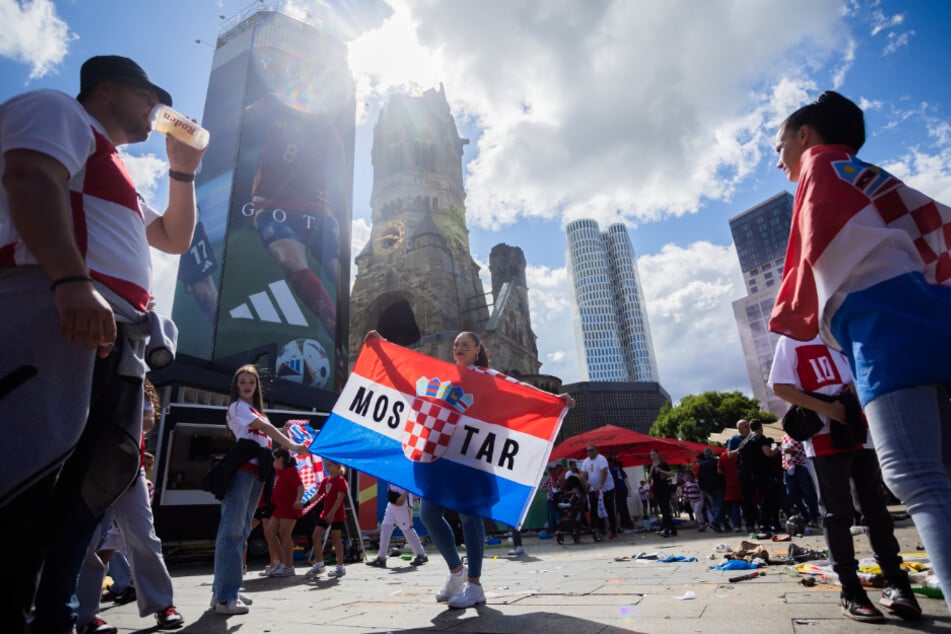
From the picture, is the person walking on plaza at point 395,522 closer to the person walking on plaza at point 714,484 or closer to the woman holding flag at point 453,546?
the woman holding flag at point 453,546

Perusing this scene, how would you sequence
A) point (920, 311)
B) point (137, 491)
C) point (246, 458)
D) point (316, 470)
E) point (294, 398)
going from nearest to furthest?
point (920, 311)
point (137, 491)
point (246, 458)
point (316, 470)
point (294, 398)

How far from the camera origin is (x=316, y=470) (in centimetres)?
935

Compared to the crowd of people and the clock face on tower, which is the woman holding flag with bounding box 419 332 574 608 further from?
the clock face on tower

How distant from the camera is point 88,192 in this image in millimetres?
A: 1670

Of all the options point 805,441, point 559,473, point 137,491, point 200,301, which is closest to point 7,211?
point 137,491

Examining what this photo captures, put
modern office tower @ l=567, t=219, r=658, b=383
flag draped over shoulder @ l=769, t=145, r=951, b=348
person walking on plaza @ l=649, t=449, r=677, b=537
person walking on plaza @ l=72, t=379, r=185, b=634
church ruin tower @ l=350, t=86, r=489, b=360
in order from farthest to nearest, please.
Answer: modern office tower @ l=567, t=219, r=658, b=383
church ruin tower @ l=350, t=86, r=489, b=360
person walking on plaza @ l=649, t=449, r=677, b=537
person walking on plaza @ l=72, t=379, r=185, b=634
flag draped over shoulder @ l=769, t=145, r=951, b=348

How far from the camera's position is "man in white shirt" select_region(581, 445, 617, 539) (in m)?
11.5

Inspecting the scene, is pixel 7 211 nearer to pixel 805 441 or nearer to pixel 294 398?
pixel 805 441

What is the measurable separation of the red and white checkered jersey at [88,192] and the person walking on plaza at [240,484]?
2.21 metres

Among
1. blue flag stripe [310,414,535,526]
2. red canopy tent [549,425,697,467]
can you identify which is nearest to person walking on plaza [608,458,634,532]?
red canopy tent [549,425,697,467]

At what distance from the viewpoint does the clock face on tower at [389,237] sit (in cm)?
3662

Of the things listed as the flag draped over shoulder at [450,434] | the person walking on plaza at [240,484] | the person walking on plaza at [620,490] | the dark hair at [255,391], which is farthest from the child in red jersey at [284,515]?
the person walking on plaza at [620,490]

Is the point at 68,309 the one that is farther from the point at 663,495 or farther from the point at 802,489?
the point at 663,495

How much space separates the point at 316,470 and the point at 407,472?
6.17 meters
